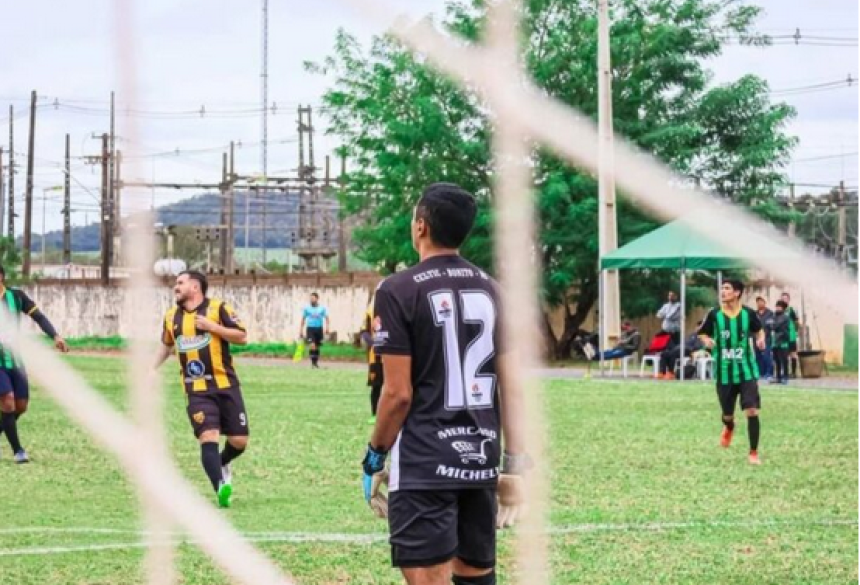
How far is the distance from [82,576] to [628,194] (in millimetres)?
6665

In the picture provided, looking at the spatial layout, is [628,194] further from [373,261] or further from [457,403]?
[373,261]

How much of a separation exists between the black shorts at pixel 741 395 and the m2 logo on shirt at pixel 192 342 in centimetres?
556

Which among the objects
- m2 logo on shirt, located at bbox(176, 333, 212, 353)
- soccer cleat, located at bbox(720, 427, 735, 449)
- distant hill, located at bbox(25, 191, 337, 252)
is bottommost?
soccer cleat, located at bbox(720, 427, 735, 449)

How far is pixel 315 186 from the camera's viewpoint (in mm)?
70562

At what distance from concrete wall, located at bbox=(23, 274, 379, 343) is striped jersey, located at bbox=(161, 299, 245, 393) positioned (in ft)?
120

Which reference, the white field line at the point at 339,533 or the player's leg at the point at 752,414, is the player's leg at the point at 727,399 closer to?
the player's leg at the point at 752,414

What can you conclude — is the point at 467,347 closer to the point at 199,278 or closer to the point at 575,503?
the point at 575,503

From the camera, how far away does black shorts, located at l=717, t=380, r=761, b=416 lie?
15.3 metres

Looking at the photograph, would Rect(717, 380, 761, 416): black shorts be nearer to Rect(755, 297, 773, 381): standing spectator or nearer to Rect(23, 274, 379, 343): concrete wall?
Rect(755, 297, 773, 381): standing spectator

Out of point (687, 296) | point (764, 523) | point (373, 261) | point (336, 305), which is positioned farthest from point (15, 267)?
point (764, 523)

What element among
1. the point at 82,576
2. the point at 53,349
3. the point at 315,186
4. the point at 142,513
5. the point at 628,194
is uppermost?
the point at 315,186

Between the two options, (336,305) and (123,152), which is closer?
(123,152)

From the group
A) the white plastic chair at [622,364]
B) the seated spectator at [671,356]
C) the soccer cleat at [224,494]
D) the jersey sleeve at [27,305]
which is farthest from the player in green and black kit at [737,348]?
the seated spectator at [671,356]

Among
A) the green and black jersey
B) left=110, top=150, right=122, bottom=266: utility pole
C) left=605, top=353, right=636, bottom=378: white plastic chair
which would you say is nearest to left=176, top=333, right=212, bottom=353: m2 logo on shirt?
the green and black jersey
